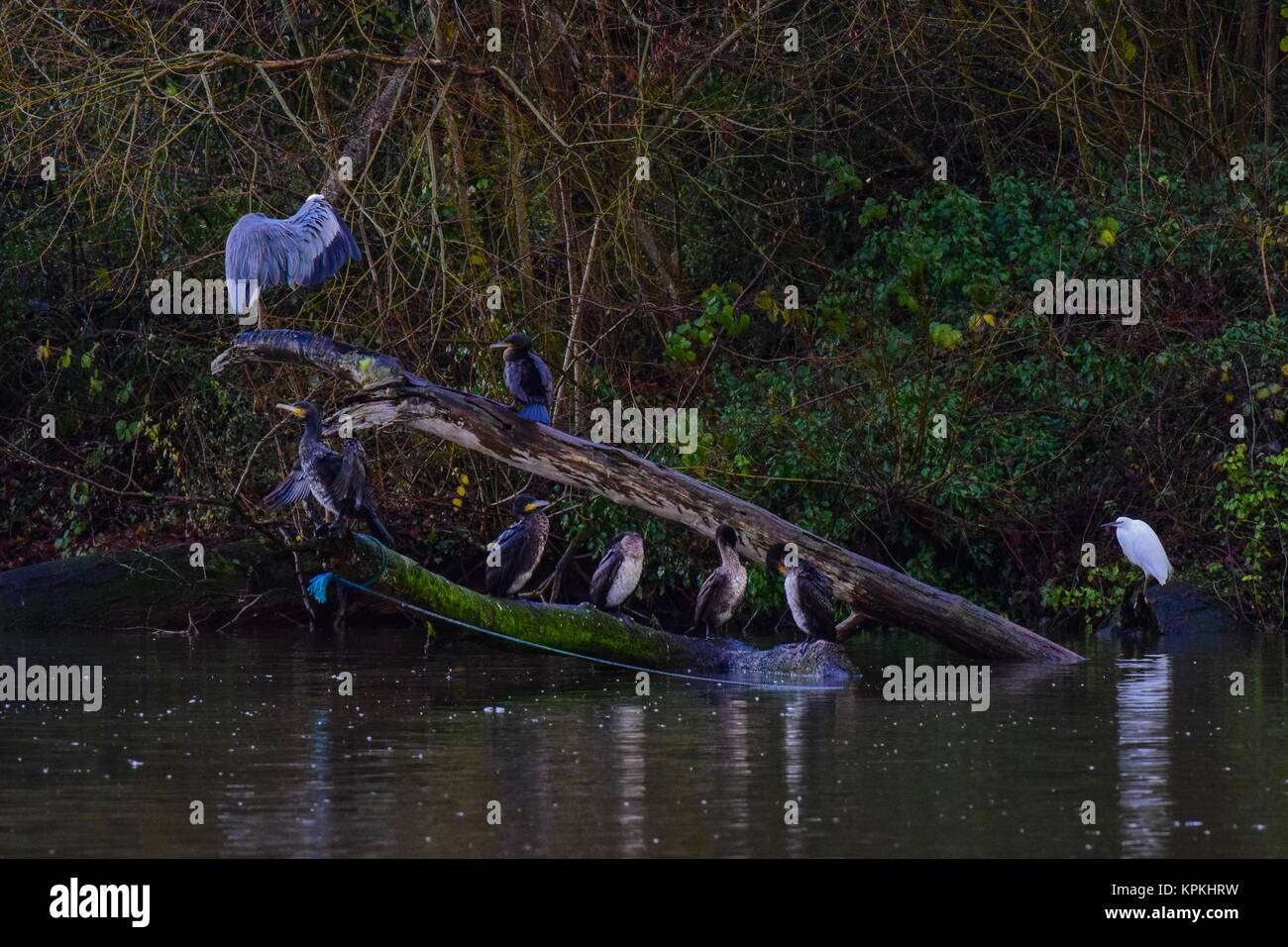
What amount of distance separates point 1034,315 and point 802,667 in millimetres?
6047

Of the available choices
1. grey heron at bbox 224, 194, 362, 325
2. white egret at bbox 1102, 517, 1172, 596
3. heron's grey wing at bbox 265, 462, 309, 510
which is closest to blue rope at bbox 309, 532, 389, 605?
heron's grey wing at bbox 265, 462, 309, 510

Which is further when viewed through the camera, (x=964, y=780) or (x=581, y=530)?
(x=581, y=530)

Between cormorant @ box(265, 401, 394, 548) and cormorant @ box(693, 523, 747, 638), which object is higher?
cormorant @ box(265, 401, 394, 548)

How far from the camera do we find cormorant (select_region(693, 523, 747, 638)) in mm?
12227

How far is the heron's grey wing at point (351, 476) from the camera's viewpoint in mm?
11484

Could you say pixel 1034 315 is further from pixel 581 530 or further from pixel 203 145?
pixel 203 145

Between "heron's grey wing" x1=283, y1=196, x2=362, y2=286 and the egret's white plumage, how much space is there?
20.4 ft

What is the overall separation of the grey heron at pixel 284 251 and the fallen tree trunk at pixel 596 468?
2.22 ft

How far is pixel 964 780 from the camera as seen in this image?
27.2 ft

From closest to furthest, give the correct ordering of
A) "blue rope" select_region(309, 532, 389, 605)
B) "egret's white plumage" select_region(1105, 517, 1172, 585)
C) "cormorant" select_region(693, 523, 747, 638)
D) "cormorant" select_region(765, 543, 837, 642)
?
"blue rope" select_region(309, 532, 389, 605), "cormorant" select_region(765, 543, 837, 642), "cormorant" select_region(693, 523, 747, 638), "egret's white plumage" select_region(1105, 517, 1172, 585)

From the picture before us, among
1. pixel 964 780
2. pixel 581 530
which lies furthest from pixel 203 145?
pixel 964 780

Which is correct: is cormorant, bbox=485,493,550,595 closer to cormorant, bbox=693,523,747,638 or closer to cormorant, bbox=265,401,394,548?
cormorant, bbox=693,523,747,638

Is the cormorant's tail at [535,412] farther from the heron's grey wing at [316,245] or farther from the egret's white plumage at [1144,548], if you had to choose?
the egret's white plumage at [1144,548]
